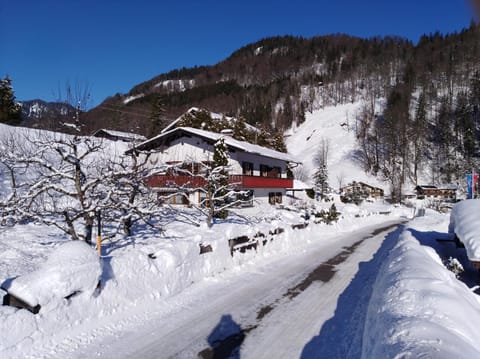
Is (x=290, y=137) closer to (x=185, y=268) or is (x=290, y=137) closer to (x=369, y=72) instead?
(x=369, y=72)

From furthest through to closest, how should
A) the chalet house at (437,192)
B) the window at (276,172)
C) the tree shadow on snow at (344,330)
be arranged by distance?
the chalet house at (437,192) → the window at (276,172) → the tree shadow on snow at (344,330)

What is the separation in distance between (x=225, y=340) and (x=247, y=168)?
25446 mm

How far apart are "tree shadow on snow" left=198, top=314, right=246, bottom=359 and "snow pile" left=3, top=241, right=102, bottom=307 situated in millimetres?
2450

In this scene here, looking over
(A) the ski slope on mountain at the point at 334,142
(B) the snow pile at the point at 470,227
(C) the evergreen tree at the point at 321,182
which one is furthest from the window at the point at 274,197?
(A) the ski slope on mountain at the point at 334,142

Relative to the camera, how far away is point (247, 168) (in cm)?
3052

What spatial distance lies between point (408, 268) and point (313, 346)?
8.66ft

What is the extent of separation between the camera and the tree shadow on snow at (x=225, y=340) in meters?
4.92

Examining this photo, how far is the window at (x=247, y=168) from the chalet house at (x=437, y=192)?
4260 cm

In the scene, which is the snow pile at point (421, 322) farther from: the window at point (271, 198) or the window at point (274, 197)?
the window at point (274, 197)

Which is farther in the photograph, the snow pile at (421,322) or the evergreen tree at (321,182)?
the evergreen tree at (321,182)

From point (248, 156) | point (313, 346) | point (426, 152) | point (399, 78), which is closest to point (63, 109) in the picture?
point (313, 346)

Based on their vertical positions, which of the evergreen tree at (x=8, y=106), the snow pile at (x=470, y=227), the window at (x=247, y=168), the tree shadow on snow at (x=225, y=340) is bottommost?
the tree shadow on snow at (x=225, y=340)

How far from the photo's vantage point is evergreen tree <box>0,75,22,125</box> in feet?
116

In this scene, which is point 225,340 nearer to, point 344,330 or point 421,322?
point 344,330
